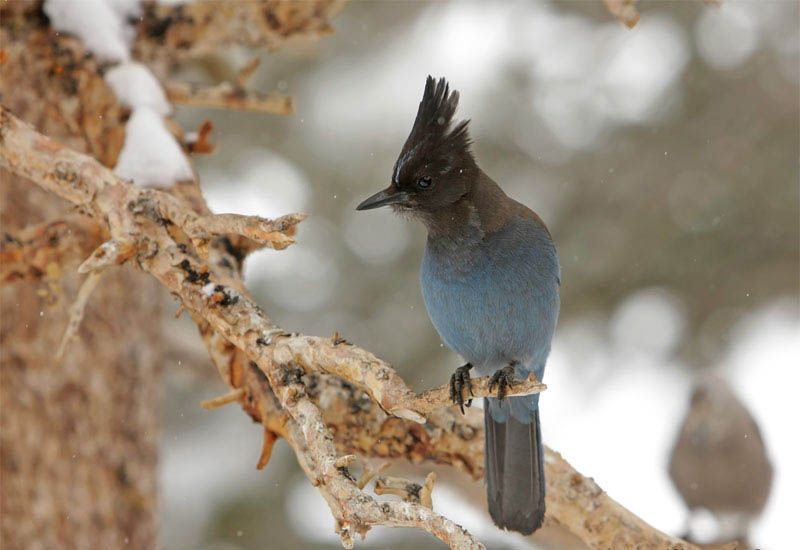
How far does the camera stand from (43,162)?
316cm

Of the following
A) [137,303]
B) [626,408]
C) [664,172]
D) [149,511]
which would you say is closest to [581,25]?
[664,172]

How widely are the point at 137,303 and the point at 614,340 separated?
293cm

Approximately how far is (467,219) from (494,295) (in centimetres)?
27

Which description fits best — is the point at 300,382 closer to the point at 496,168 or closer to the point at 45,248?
the point at 45,248

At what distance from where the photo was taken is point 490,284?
3.27 meters

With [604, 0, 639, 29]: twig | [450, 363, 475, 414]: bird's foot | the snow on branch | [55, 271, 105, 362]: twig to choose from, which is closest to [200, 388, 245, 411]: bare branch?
the snow on branch

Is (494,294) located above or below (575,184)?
below

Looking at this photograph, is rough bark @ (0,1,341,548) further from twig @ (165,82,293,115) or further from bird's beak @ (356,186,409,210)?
bird's beak @ (356,186,409,210)

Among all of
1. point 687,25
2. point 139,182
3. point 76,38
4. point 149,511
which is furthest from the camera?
point 687,25

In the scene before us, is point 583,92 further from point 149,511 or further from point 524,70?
point 149,511

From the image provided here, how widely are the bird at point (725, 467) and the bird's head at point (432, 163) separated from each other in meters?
1.49

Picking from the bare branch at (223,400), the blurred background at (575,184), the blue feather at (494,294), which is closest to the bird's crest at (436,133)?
the blue feather at (494,294)

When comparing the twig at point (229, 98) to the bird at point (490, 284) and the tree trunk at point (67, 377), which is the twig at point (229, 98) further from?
the bird at point (490, 284)

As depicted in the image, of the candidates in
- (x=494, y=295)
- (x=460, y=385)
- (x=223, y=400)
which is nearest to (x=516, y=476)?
(x=460, y=385)
